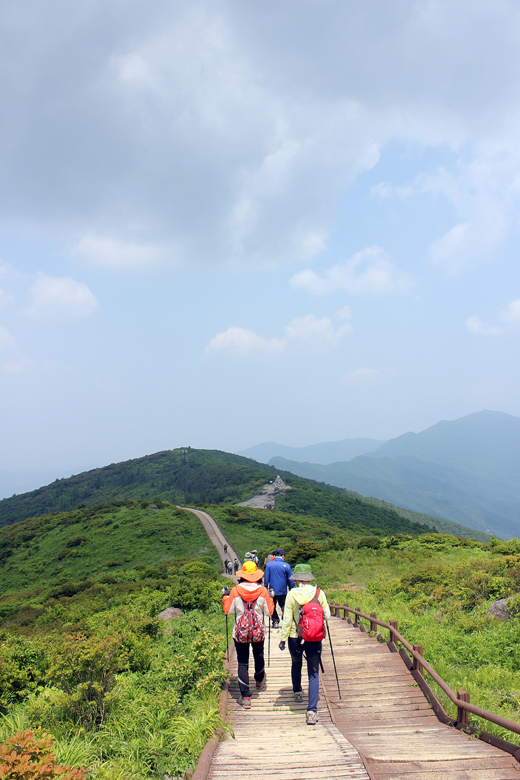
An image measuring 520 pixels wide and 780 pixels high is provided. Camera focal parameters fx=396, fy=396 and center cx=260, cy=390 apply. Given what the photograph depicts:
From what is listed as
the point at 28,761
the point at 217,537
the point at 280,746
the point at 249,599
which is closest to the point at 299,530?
the point at 217,537

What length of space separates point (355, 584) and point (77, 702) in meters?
17.5

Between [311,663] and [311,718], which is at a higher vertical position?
[311,663]

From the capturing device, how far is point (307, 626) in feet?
21.1

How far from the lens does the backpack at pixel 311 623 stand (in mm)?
6434

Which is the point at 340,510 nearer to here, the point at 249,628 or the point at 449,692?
the point at 449,692

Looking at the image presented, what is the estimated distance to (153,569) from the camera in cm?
3058

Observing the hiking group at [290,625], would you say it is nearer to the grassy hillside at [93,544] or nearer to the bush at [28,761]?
the bush at [28,761]

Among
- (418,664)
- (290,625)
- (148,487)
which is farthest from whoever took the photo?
(148,487)

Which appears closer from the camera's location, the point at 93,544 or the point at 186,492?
the point at 93,544

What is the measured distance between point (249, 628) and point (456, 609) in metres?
9.13

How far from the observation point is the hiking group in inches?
255

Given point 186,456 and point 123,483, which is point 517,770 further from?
point 186,456

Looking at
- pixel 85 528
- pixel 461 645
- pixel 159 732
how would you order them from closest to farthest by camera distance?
pixel 159 732, pixel 461 645, pixel 85 528

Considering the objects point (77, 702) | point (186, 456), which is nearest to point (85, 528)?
point (77, 702)
